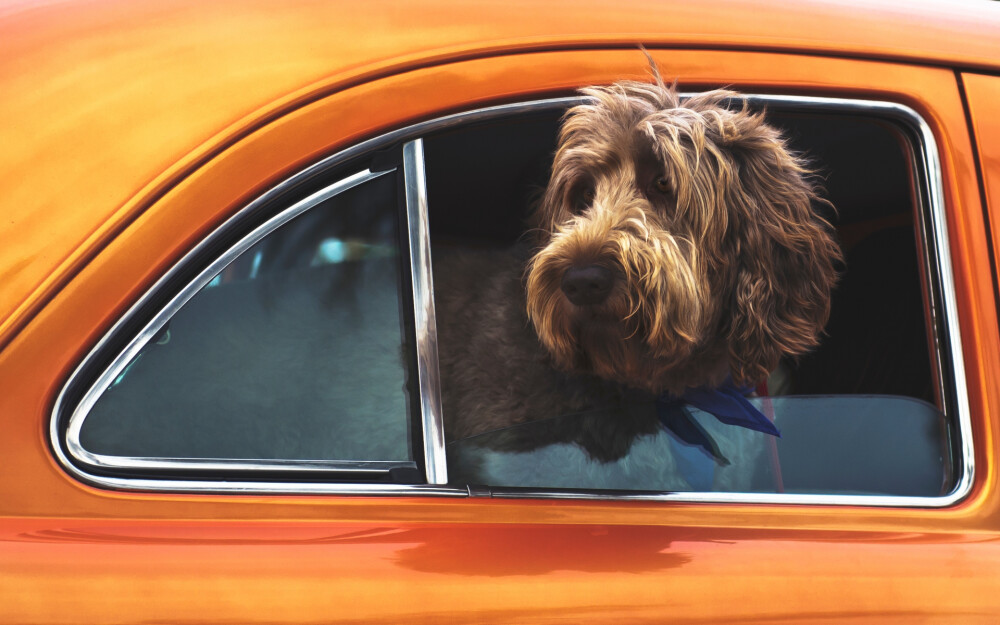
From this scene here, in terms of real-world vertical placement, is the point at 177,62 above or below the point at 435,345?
above

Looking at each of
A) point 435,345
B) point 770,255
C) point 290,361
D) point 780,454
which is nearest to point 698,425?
point 780,454

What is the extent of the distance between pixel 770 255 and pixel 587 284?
473 mm

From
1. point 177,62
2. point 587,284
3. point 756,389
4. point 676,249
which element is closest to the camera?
point 177,62

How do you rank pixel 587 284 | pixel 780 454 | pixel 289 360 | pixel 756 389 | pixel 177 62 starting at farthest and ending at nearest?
pixel 756 389 → pixel 587 284 → pixel 780 454 → pixel 289 360 → pixel 177 62

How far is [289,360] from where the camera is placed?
1507mm

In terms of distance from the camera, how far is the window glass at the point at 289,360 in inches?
52.6

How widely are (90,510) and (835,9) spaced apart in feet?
5.15

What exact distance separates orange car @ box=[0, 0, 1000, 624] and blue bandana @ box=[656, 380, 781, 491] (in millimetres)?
33

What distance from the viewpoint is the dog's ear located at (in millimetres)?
1999

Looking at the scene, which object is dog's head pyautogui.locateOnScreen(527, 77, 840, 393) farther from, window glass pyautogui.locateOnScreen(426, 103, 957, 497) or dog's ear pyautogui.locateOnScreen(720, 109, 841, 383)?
window glass pyautogui.locateOnScreen(426, 103, 957, 497)

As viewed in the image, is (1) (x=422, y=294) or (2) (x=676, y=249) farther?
(2) (x=676, y=249)

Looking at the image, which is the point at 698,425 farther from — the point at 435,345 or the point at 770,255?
the point at 435,345

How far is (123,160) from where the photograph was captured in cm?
132

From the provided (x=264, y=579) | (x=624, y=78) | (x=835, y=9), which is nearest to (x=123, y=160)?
(x=264, y=579)
